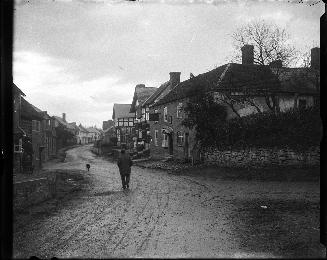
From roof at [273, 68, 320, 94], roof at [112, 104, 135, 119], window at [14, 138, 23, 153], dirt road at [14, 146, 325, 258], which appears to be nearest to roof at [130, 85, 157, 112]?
roof at [112, 104, 135, 119]

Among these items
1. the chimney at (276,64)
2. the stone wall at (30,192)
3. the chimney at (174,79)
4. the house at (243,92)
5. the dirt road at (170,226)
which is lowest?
the dirt road at (170,226)

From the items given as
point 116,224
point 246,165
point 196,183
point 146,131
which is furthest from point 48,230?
point 146,131

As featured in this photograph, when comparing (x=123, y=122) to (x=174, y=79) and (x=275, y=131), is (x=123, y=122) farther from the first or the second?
(x=275, y=131)

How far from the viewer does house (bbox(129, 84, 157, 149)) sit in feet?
144

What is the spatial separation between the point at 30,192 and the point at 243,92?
56.1ft

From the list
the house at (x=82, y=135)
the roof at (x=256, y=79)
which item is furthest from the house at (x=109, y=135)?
the house at (x=82, y=135)

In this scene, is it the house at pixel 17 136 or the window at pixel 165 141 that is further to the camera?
the window at pixel 165 141

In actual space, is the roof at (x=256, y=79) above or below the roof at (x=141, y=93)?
below

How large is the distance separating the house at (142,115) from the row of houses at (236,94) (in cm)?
161

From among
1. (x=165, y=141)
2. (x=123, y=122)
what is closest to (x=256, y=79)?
(x=165, y=141)

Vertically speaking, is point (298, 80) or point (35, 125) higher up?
point (298, 80)

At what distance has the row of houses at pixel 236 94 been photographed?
24.5 meters

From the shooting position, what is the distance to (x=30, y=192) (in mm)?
11281

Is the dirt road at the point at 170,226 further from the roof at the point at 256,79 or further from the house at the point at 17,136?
the house at the point at 17,136
